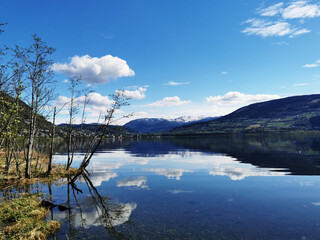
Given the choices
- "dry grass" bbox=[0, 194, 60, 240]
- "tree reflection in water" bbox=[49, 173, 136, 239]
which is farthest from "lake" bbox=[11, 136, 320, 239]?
"dry grass" bbox=[0, 194, 60, 240]

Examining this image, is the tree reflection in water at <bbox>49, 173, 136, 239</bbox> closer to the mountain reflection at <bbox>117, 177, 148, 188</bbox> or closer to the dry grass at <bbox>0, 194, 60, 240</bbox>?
the dry grass at <bbox>0, 194, 60, 240</bbox>

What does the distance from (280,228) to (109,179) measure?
26701 mm

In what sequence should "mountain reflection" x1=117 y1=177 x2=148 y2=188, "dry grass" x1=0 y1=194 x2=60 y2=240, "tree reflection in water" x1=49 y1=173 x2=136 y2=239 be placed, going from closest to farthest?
"dry grass" x1=0 y1=194 x2=60 y2=240 → "tree reflection in water" x1=49 y1=173 x2=136 y2=239 → "mountain reflection" x1=117 y1=177 x2=148 y2=188

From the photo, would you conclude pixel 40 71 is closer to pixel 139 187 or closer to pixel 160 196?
pixel 139 187

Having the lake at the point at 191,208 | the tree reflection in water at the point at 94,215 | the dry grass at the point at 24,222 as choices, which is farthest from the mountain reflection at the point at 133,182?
the dry grass at the point at 24,222

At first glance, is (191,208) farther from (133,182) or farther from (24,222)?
(133,182)

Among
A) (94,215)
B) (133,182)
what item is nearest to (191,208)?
(94,215)

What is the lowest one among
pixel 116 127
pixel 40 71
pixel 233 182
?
pixel 233 182

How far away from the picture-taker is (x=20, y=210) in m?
17.6

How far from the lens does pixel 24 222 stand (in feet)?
50.7

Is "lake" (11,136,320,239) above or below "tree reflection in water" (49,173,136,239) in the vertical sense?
below

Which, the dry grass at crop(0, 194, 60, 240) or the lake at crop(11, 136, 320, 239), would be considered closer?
the dry grass at crop(0, 194, 60, 240)

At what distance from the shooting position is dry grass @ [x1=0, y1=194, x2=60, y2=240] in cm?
1377

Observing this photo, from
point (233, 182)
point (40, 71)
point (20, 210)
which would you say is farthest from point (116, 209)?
point (40, 71)
